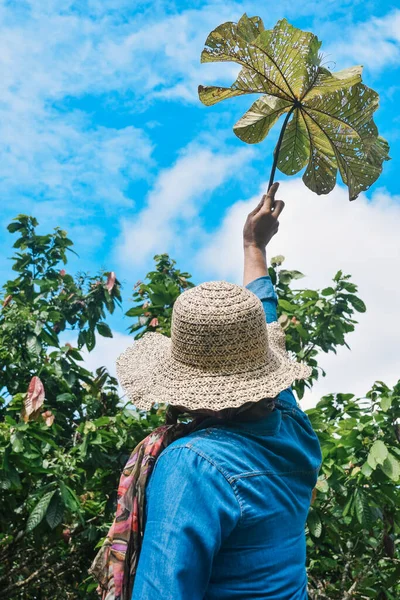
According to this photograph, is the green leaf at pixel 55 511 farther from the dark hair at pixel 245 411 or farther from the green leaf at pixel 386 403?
the dark hair at pixel 245 411

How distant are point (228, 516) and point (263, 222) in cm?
81

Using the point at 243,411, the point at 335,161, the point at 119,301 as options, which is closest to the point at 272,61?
the point at 335,161

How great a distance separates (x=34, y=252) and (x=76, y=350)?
139 cm

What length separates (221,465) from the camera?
1.06 m

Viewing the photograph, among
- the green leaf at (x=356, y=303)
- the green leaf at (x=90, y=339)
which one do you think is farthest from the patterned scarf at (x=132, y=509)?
the green leaf at (x=90, y=339)

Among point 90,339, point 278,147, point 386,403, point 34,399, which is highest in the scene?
point 90,339

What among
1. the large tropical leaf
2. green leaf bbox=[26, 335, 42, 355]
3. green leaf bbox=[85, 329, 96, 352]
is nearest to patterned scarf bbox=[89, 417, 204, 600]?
the large tropical leaf

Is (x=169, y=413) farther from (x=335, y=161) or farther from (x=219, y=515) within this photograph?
(x=335, y=161)

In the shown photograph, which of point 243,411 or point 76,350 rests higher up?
point 76,350

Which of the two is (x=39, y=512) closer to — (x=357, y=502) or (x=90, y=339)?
(x=357, y=502)

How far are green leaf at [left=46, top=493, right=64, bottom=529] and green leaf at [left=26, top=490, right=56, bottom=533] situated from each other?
3 centimetres

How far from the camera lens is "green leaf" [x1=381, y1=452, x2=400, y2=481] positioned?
105 inches

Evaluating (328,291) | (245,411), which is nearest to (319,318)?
(328,291)

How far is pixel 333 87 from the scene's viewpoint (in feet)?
5.17
